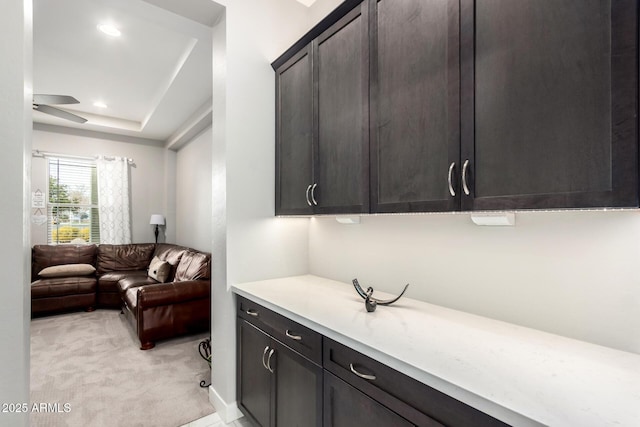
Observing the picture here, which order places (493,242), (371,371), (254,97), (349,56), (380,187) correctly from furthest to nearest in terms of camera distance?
(254,97) < (349,56) < (380,187) < (493,242) < (371,371)

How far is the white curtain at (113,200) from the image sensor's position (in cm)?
519

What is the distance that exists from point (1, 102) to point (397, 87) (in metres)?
1.65

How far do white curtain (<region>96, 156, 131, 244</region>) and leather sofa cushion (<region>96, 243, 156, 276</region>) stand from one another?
1.19 ft

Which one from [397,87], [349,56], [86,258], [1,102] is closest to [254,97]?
[349,56]

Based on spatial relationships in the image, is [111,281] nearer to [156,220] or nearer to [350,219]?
[156,220]

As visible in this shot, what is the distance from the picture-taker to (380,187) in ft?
4.62

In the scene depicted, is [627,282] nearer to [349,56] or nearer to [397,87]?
[397,87]

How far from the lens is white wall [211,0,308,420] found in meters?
1.97

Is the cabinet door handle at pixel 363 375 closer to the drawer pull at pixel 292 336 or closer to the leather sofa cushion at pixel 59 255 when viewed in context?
the drawer pull at pixel 292 336

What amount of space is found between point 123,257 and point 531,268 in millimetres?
5667

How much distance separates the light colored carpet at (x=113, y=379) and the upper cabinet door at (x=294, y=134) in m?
1.61

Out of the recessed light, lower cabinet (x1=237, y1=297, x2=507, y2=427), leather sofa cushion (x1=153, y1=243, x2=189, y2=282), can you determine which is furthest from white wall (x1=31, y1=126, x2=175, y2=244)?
lower cabinet (x1=237, y1=297, x2=507, y2=427)

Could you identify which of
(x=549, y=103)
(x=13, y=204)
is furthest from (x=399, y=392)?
(x=13, y=204)

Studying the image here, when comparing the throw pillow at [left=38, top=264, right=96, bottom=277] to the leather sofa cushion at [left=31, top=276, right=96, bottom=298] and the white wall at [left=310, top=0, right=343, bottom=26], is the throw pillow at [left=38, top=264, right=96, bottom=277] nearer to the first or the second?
the leather sofa cushion at [left=31, top=276, right=96, bottom=298]
